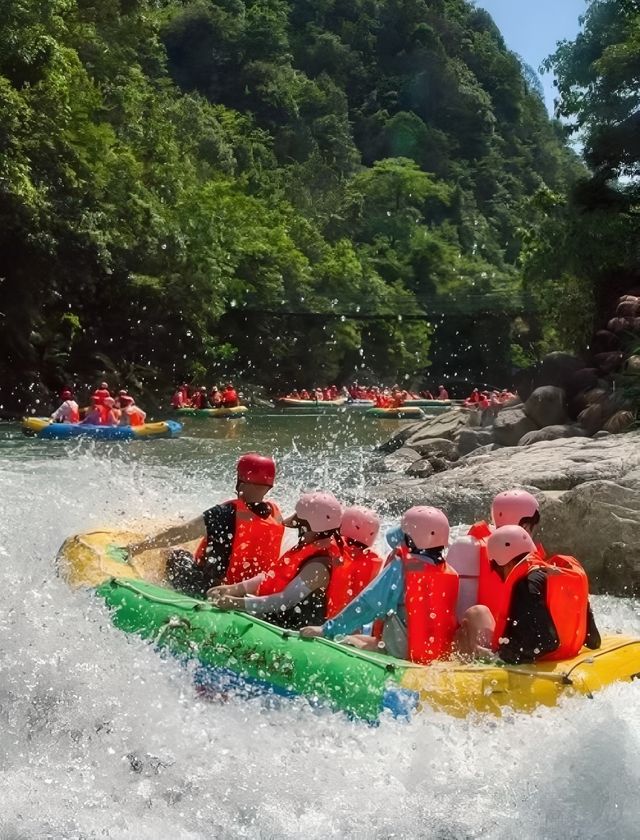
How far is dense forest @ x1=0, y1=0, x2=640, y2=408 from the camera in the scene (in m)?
20.9

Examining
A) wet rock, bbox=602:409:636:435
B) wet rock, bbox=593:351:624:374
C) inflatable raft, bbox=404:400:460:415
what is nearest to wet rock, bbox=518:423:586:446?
wet rock, bbox=602:409:636:435

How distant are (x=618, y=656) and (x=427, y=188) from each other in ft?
210

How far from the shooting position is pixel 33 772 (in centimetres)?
413

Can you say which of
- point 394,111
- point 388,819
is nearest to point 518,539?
point 388,819

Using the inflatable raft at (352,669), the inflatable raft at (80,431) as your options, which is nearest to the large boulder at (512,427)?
the inflatable raft at (80,431)

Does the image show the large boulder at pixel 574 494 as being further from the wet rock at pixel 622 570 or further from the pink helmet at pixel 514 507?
the pink helmet at pixel 514 507

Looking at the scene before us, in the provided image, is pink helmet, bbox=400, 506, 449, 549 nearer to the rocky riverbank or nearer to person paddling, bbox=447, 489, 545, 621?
person paddling, bbox=447, 489, 545, 621

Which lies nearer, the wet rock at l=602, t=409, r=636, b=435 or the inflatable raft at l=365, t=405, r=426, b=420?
the wet rock at l=602, t=409, r=636, b=435

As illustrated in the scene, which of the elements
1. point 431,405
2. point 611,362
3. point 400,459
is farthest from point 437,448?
point 431,405

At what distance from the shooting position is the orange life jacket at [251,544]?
5520mm

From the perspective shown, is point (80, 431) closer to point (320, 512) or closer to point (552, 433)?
point (552, 433)

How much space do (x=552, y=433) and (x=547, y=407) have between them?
1.57m

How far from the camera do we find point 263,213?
41.6m

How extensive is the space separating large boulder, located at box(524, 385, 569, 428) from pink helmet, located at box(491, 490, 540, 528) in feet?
34.5
